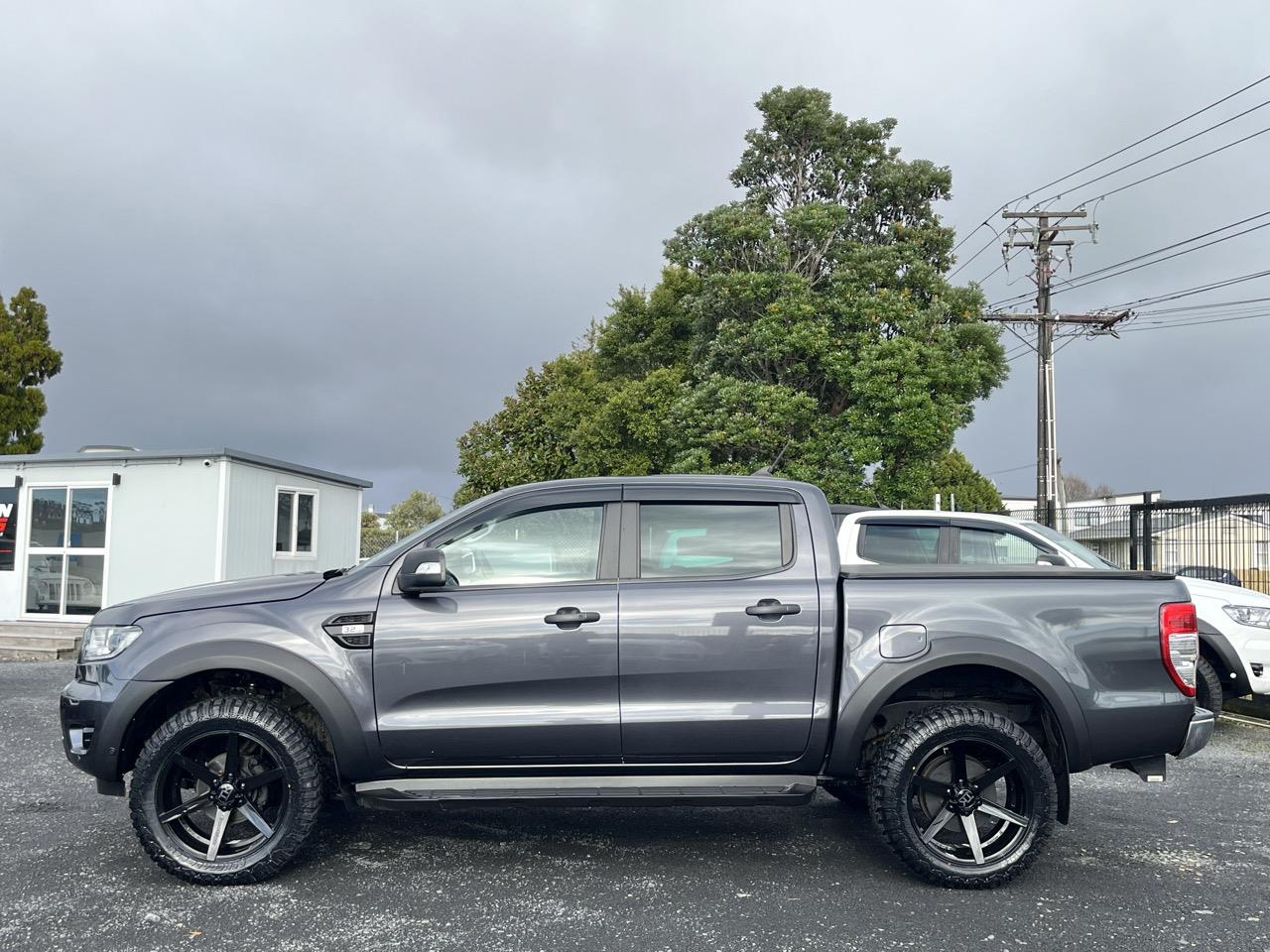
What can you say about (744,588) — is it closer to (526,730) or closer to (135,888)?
(526,730)

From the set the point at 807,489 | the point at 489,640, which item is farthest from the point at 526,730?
the point at 807,489

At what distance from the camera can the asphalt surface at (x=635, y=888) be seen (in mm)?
3914

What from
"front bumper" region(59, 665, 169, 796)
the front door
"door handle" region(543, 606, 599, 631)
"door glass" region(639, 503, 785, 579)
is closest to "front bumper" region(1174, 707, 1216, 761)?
"door glass" region(639, 503, 785, 579)

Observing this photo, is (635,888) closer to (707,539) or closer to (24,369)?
(707,539)

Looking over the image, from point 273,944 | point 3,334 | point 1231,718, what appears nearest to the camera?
point 273,944

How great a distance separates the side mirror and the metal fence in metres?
9.98

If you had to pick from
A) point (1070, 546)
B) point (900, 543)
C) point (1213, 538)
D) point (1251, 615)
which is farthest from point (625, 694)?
point (1213, 538)

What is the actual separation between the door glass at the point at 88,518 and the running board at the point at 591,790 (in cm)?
1357

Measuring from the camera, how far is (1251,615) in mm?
8156

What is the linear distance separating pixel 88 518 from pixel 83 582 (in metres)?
1.05

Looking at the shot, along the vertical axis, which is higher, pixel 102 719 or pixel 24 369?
pixel 24 369

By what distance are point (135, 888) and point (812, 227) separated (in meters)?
22.6

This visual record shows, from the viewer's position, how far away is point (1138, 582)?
4652 mm

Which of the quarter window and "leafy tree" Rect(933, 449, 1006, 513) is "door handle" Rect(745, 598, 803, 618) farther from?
"leafy tree" Rect(933, 449, 1006, 513)
